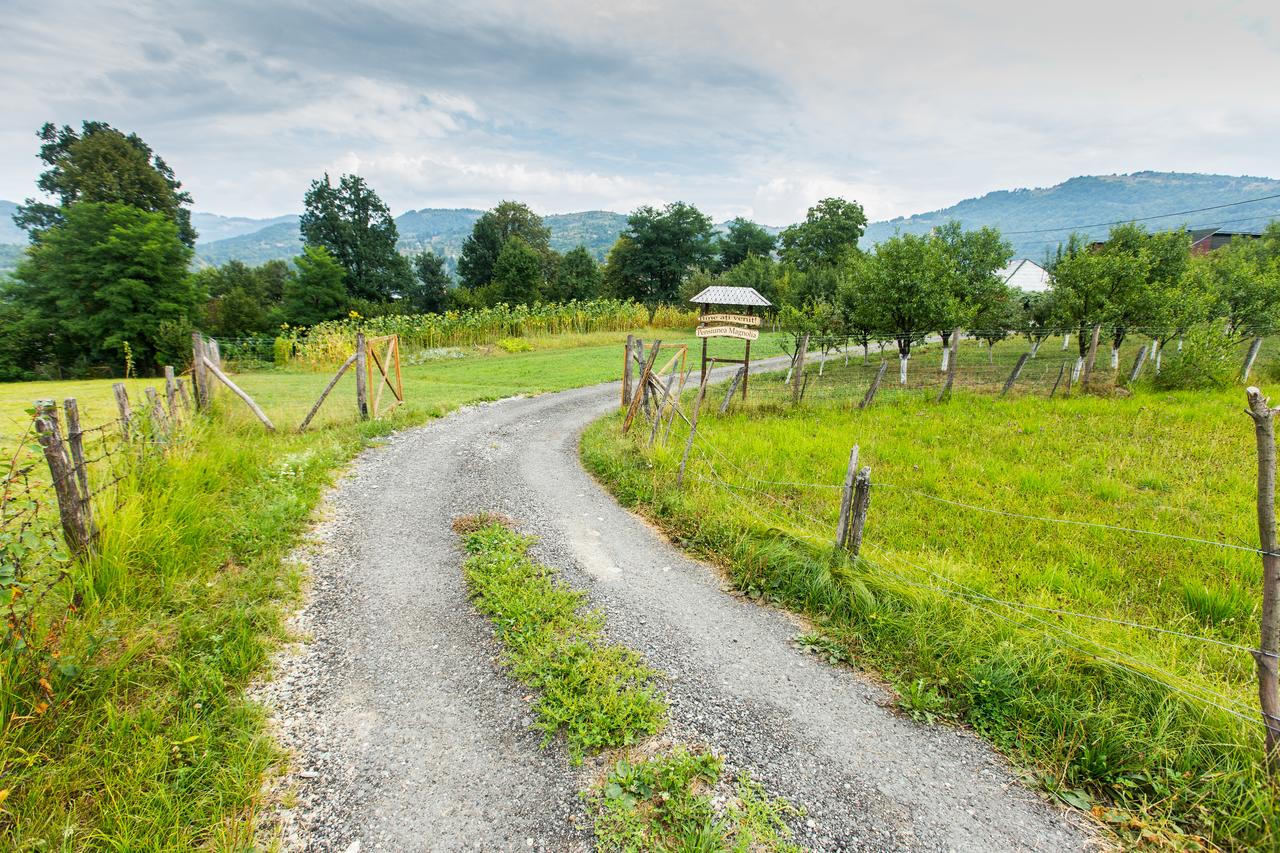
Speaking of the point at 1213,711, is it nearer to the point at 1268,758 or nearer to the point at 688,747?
the point at 1268,758

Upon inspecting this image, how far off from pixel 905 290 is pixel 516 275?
39370mm

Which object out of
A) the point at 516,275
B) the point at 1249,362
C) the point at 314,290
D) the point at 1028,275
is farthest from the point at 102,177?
the point at 1028,275

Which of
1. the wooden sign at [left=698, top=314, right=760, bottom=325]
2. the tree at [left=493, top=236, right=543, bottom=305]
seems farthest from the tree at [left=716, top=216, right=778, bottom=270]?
the wooden sign at [left=698, top=314, right=760, bottom=325]

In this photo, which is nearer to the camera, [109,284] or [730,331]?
[730,331]

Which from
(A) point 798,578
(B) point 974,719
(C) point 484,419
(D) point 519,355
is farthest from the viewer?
(D) point 519,355

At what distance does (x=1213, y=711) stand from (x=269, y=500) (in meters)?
10.2

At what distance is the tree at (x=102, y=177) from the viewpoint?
37031mm

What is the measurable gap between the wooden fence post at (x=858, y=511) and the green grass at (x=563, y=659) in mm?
2746

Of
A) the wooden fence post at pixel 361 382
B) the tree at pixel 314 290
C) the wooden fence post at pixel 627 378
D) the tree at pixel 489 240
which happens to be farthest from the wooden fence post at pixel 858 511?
the tree at pixel 489 240

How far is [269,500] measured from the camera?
24.7 feet

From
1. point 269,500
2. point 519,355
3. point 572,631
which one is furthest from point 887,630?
point 519,355

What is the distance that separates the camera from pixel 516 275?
50938 millimetres

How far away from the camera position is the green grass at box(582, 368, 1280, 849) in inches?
144

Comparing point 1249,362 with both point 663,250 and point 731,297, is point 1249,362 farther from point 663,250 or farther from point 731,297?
point 663,250
